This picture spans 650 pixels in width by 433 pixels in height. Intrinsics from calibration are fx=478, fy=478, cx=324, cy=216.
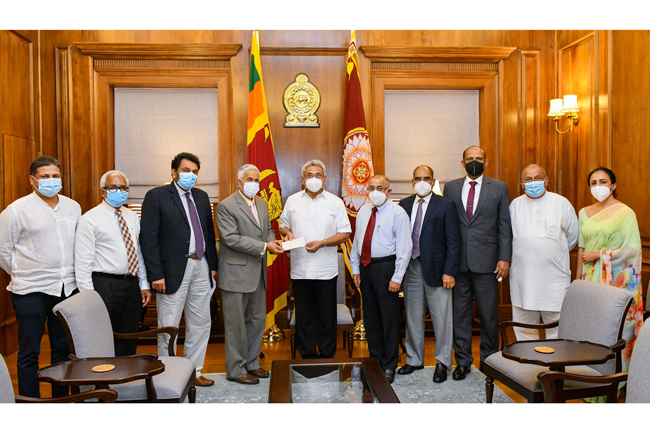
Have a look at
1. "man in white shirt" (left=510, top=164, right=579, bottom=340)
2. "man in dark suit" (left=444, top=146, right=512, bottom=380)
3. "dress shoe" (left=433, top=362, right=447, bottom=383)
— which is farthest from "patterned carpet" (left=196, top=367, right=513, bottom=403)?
"man in white shirt" (left=510, top=164, right=579, bottom=340)

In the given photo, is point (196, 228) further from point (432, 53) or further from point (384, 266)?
point (432, 53)

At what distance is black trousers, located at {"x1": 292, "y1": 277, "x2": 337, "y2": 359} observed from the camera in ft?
12.6

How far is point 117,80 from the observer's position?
513 cm

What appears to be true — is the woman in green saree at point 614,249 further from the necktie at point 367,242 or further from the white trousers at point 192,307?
the white trousers at point 192,307

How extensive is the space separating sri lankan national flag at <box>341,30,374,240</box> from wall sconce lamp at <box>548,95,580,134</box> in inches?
79.3

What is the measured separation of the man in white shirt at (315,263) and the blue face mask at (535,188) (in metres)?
1.43

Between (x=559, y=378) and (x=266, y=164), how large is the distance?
329 centimetres

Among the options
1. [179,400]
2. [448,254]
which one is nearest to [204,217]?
[179,400]

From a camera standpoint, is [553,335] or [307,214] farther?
[307,214]

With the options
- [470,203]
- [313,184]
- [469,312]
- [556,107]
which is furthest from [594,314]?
[556,107]

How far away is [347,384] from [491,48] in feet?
13.7

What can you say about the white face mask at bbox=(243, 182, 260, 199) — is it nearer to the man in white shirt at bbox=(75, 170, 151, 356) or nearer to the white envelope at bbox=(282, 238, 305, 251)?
the white envelope at bbox=(282, 238, 305, 251)

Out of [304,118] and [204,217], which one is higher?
[304,118]

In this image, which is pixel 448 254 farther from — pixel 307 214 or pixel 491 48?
pixel 491 48
